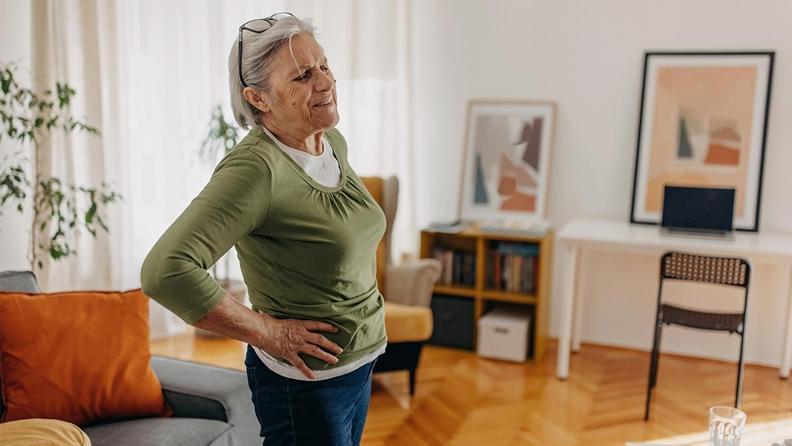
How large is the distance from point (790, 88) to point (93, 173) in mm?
3488

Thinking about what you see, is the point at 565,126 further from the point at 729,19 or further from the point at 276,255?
the point at 276,255

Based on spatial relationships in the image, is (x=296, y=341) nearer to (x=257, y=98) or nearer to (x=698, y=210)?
(x=257, y=98)

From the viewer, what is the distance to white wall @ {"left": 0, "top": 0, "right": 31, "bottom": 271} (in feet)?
9.89

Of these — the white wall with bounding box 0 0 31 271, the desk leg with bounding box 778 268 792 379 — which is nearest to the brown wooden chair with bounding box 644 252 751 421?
the desk leg with bounding box 778 268 792 379

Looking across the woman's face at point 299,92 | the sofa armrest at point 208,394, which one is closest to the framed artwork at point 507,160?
the sofa armrest at point 208,394

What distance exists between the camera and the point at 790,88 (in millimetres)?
3627

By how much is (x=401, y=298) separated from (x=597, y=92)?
160cm

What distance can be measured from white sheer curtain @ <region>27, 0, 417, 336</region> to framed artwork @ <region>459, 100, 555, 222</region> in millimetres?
406

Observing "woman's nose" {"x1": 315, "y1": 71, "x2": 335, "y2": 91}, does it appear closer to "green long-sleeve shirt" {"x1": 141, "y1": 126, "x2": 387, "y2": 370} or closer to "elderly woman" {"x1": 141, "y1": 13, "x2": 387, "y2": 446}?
"elderly woman" {"x1": 141, "y1": 13, "x2": 387, "y2": 446}

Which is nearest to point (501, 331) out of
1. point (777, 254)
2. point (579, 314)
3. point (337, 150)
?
point (579, 314)

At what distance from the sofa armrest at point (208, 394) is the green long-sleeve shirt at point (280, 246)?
853mm

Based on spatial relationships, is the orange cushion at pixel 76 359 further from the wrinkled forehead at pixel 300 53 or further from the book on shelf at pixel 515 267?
the book on shelf at pixel 515 267

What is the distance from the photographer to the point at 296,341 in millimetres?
1284

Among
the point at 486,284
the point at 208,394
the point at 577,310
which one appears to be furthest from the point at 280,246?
the point at 577,310
